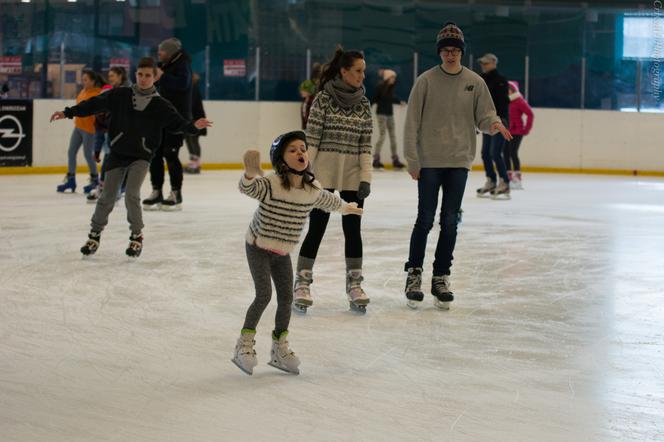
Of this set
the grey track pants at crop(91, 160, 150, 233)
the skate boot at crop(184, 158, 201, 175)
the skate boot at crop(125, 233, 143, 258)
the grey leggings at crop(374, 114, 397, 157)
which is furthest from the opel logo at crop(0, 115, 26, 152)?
the skate boot at crop(125, 233, 143, 258)

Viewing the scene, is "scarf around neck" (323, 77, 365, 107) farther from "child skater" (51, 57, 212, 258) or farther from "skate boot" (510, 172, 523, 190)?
"skate boot" (510, 172, 523, 190)

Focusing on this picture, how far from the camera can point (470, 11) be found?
18828 millimetres

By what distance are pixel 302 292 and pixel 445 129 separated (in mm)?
1089

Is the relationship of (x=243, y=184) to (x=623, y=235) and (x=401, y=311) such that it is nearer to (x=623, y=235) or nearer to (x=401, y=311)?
(x=401, y=311)

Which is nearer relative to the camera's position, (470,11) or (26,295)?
(26,295)

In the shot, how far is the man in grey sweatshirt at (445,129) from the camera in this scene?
591 cm

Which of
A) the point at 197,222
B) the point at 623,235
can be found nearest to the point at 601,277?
the point at 623,235

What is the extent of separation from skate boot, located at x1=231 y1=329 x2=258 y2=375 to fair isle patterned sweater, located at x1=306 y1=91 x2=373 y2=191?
4.70ft

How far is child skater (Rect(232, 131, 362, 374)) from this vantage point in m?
4.40

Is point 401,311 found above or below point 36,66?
below

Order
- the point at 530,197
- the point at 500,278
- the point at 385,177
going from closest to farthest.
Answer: the point at 500,278 → the point at 530,197 → the point at 385,177

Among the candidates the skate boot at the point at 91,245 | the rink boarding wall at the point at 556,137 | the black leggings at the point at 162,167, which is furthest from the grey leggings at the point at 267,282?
the rink boarding wall at the point at 556,137

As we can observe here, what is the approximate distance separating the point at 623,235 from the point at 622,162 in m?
8.89

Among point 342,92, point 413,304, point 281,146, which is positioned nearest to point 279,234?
point 281,146
